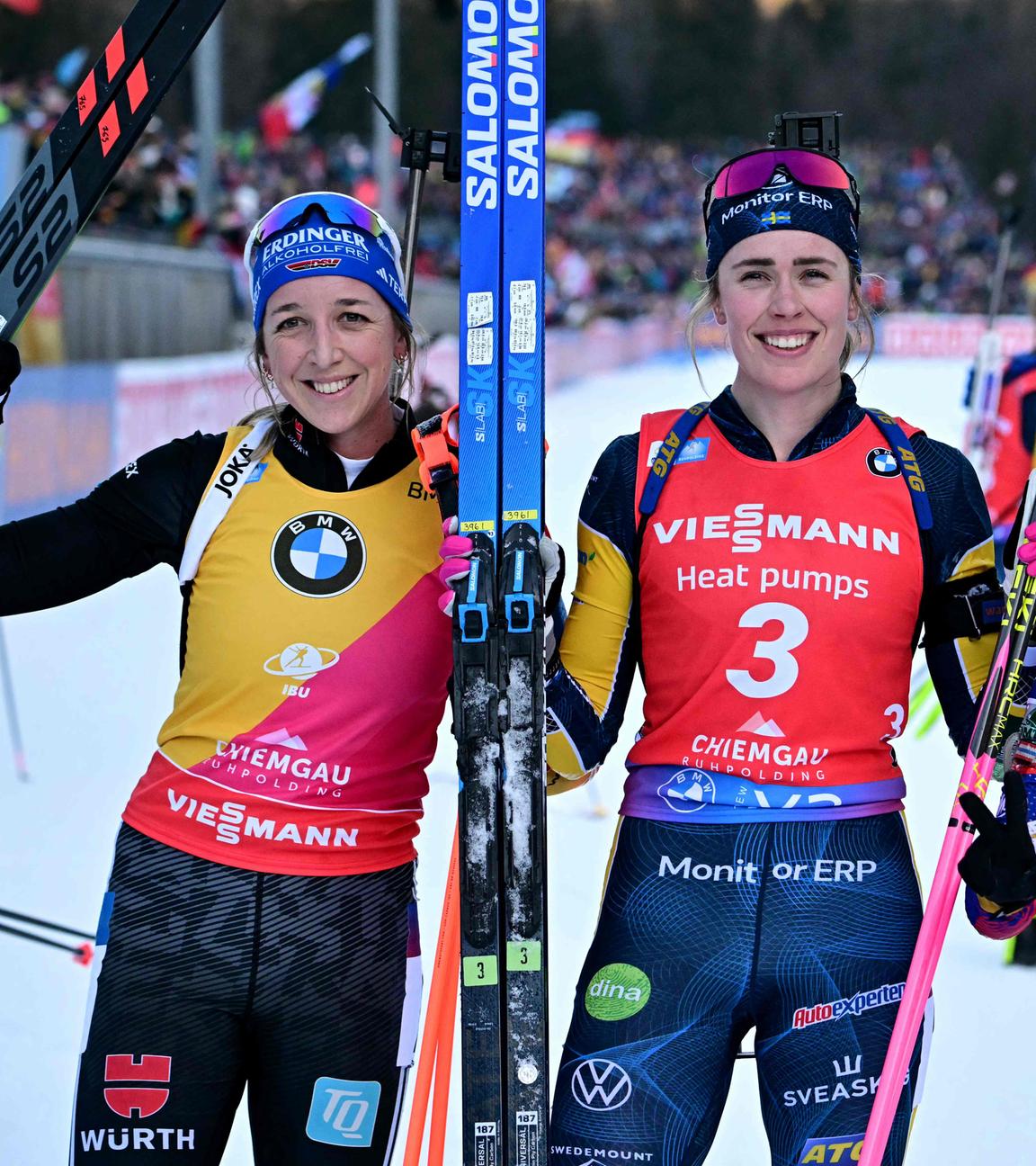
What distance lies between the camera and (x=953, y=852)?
84.3 inches

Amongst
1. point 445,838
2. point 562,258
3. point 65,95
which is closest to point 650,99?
point 562,258

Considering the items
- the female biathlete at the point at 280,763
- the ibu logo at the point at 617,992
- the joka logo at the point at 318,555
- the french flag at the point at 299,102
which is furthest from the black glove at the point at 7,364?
the french flag at the point at 299,102

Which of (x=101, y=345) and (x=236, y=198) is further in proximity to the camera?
(x=236, y=198)

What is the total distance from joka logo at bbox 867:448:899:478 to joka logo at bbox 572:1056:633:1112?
2.92 feet

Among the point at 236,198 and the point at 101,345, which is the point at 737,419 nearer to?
the point at 101,345

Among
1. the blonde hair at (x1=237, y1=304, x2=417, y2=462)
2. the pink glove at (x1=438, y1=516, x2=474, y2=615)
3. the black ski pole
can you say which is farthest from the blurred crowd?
the pink glove at (x1=438, y1=516, x2=474, y2=615)

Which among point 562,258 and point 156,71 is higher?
point 562,258

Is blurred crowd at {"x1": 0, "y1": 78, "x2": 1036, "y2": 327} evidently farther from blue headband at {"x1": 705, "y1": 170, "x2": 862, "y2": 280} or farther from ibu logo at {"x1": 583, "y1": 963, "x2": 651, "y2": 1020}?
ibu logo at {"x1": 583, "y1": 963, "x2": 651, "y2": 1020}

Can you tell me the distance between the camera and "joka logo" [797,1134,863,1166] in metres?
2.05

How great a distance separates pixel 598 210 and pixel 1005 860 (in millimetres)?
45216

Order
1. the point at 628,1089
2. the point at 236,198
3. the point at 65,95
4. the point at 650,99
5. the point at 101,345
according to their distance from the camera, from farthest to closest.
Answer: the point at 650,99 < the point at 65,95 < the point at 236,198 < the point at 101,345 < the point at 628,1089

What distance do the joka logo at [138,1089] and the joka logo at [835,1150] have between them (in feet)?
2.81

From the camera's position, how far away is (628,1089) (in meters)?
2.07

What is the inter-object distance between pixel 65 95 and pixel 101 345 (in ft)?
50.0
